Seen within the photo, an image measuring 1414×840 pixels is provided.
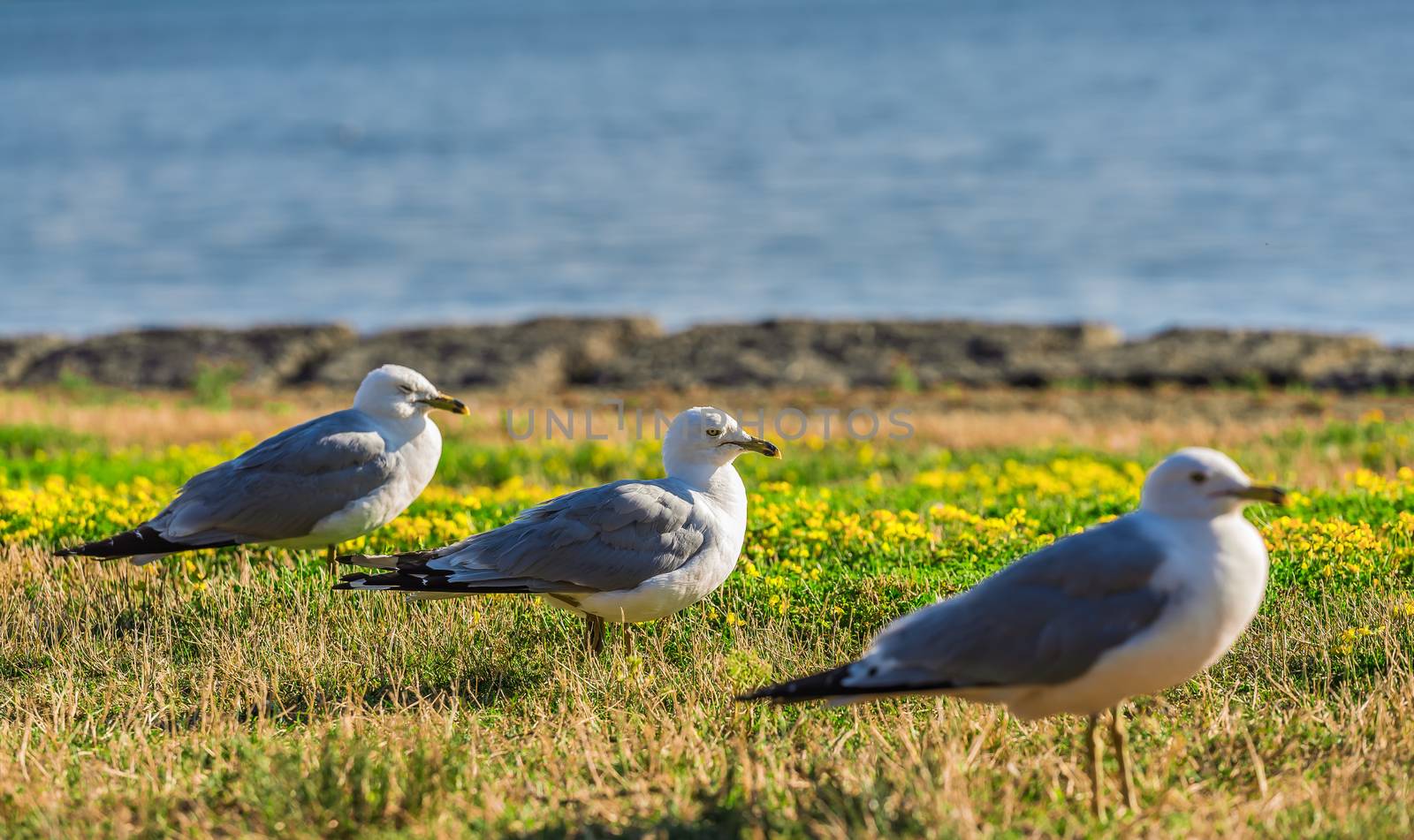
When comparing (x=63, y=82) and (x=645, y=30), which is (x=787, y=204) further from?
(x=645, y=30)

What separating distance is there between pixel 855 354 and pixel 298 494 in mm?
13807

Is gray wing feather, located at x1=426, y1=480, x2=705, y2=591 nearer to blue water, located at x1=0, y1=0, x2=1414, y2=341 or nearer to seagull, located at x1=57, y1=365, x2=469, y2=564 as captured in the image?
seagull, located at x1=57, y1=365, x2=469, y2=564

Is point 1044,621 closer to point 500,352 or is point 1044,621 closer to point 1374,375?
point 1374,375

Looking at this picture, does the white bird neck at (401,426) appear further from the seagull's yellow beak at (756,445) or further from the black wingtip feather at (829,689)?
the black wingtip feather at (829,689)

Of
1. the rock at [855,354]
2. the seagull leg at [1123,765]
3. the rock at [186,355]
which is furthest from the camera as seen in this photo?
the rock at [186,355]

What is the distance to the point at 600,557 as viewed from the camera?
6.66 meters

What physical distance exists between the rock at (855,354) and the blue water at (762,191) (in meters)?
5.93

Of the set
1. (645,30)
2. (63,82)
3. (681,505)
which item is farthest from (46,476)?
(645,30)

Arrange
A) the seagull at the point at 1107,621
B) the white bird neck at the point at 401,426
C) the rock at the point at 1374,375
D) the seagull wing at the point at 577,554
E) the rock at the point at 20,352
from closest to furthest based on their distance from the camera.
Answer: the seagull at the point at 1107,621, the seagull wing at the point at 577,554, the white bird neck at the point at 401,426, the rock at the point at 1374,375, the rock at the point at 20,352

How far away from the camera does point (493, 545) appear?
6.79 metres

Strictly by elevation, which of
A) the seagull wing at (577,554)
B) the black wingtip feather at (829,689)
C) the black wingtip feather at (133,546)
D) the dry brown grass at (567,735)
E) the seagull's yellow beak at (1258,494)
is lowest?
the dry brown grass at (567,735)

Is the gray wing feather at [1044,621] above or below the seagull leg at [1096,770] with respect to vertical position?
above

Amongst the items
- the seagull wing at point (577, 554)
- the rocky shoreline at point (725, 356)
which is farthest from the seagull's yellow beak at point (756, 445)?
the rocky shoreline at point (725, 356)

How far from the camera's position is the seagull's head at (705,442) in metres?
7.13
